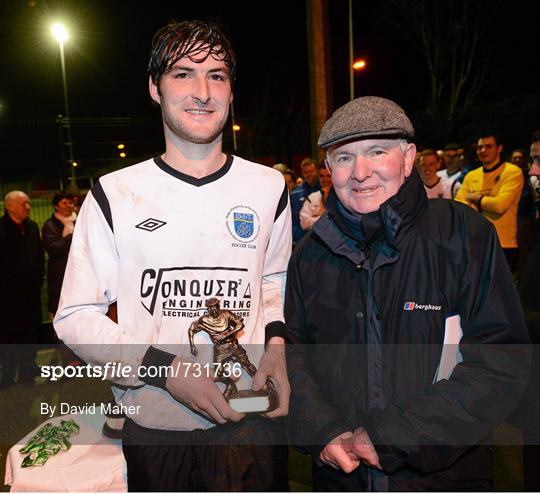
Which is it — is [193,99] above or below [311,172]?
below

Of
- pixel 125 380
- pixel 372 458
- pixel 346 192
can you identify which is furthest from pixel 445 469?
pixel 125 380

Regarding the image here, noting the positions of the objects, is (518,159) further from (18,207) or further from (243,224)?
(243,224)

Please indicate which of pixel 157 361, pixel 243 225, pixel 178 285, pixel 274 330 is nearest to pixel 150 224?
pixel 178 285

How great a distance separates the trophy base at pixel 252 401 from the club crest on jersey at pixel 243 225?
0.54m

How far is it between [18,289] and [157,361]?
4.92 metres

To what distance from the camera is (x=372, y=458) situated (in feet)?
5.79

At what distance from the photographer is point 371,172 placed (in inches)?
75.0

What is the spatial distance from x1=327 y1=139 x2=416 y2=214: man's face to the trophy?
619mm

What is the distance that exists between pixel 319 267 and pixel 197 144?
0.67 metres

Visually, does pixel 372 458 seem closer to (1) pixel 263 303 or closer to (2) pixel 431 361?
(2) pixel 431 361

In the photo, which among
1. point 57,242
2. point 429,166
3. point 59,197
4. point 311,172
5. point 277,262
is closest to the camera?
point 277,262

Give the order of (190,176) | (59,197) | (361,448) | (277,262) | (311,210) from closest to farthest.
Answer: (361,448) → (190,176) → (277,262) → (59,197) → (311,210)

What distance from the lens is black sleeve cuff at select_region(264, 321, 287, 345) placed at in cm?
206

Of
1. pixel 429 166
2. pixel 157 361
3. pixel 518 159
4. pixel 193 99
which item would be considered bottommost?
pixel 157 361
